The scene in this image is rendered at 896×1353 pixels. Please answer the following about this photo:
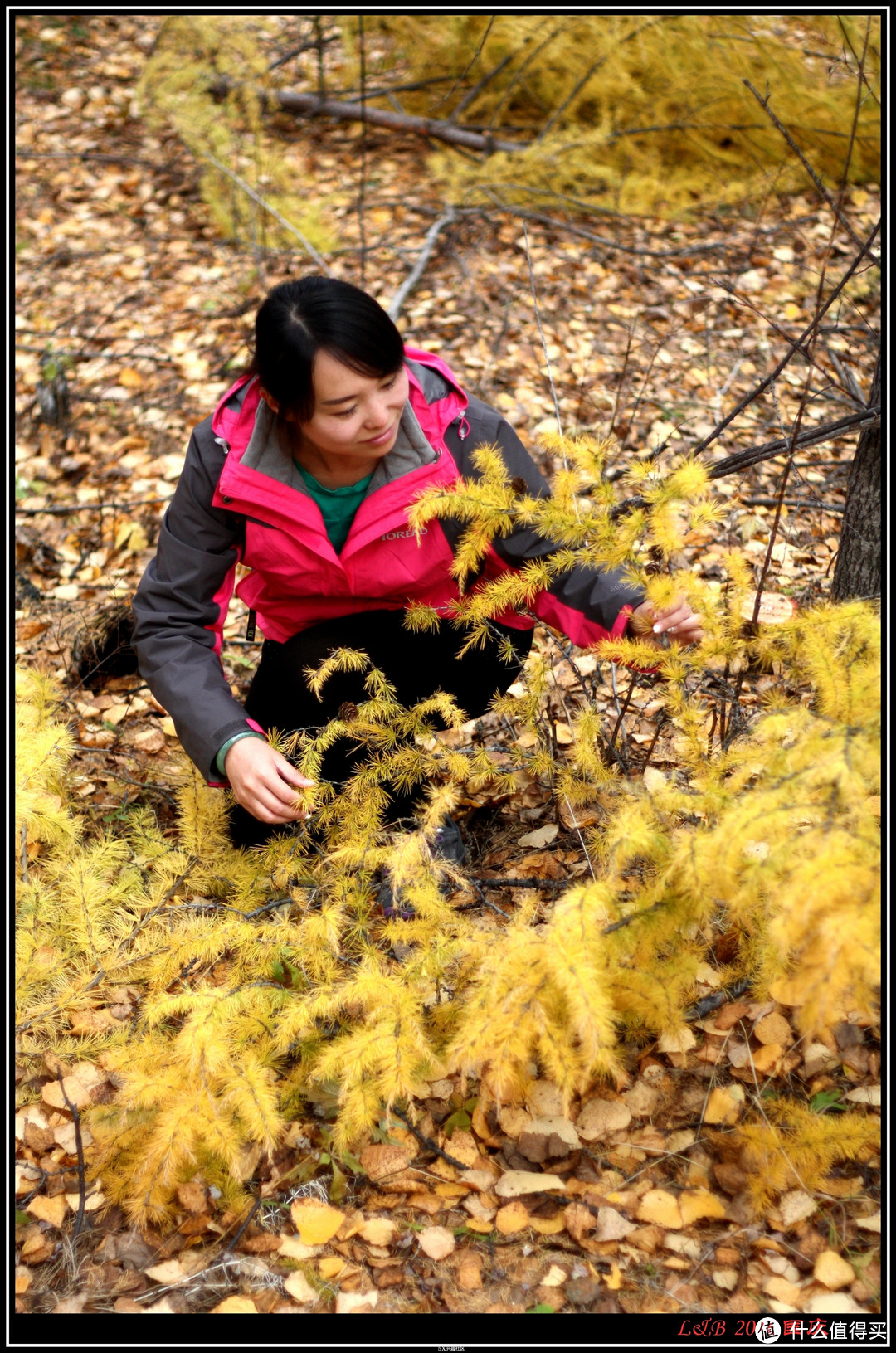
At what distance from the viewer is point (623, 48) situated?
4203 millimetres

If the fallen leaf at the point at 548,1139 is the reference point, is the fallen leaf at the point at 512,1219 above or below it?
below

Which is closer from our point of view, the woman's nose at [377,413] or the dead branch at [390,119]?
the woman's nose at [377,413]

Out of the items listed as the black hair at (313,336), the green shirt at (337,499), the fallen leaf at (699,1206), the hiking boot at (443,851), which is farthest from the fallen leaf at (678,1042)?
the black hair at (313,336)

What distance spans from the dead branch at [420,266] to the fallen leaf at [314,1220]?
3211 millimetres

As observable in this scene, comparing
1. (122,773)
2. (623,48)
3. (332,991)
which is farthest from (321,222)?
(332,991)

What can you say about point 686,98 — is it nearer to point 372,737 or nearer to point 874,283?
point 874,283

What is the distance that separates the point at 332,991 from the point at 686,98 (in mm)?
4517

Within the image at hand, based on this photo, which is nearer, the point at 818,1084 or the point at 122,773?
the point at 818,1084

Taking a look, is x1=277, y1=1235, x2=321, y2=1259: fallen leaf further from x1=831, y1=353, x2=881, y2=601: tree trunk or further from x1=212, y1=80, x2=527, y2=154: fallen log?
x1=212, y1=80, x2=527, y2=154: fallen log

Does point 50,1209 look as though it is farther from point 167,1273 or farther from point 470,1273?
point 470,1273

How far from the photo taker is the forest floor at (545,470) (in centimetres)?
141

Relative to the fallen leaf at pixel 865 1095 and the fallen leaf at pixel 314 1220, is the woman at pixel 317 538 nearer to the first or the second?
the fallen leaf at pixel 314 1220

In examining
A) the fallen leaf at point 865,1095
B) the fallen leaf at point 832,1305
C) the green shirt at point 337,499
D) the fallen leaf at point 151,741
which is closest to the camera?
the fallen leaf at point 832,1305

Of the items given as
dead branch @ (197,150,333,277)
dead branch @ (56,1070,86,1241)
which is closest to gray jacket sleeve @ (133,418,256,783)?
dead branch @ (56,1070,86,1241)
